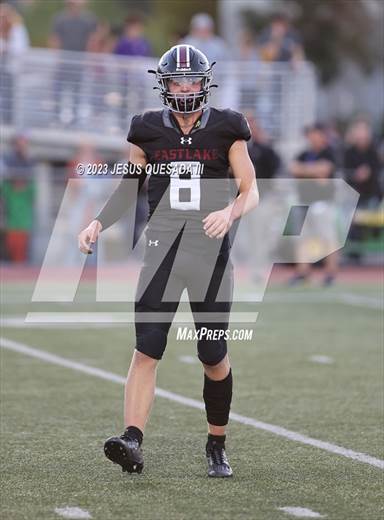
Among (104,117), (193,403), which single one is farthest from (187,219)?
(104,117)

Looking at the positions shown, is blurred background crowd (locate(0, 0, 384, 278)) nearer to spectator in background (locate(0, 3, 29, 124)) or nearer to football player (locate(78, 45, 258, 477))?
spectator in background (locate(0, 3, 29, 124))

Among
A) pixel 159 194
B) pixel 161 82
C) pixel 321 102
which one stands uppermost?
pixel 161 82

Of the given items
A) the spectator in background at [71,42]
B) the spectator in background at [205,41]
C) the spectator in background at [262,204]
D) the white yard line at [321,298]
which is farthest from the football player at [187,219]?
the spectator in background at [71,42]

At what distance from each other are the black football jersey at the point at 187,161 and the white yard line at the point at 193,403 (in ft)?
4.10

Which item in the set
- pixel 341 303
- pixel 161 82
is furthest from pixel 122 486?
pixel 341 303

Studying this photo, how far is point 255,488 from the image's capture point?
4941mm

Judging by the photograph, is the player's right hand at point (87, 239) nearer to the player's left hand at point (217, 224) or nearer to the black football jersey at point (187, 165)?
the black football jersey at point (187, 165)

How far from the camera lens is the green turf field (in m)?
4.70

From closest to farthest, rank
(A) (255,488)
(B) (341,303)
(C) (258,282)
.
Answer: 1. (A) (255,488)
2. (B) (341,303)
3. (C) (258,282)

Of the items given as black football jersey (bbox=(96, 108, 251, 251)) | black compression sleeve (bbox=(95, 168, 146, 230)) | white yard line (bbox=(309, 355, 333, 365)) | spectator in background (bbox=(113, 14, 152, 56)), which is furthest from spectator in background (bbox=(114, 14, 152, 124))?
black football jersey (bbox=(96, 108, 251, 251))

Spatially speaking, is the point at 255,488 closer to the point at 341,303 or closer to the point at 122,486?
the point at 122,486

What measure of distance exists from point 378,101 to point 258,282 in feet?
97.3

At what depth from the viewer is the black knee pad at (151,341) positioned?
5.17 meters

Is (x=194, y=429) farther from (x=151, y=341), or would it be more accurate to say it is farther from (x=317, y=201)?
(x=317, y=201)
